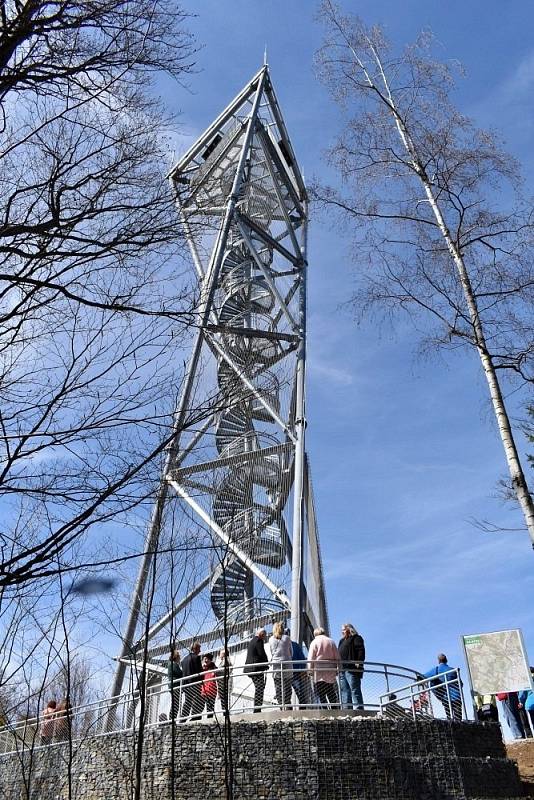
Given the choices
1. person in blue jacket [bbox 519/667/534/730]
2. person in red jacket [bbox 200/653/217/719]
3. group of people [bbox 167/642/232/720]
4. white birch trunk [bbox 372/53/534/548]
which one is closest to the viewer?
white birch trunk [bbox 372/53/534/548]

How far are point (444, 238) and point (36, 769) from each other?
32.1 feet

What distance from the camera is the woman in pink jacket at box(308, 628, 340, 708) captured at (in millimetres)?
9602

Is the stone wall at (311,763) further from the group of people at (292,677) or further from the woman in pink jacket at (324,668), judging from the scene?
the woman in pink jacket at (324,668)

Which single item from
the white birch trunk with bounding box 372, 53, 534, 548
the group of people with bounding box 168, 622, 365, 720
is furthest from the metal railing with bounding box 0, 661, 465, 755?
the white birch trunk with bounding box 372, 53, 534, 548

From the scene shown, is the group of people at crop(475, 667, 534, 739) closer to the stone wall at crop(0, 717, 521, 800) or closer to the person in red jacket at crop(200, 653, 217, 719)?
the stone wall at crop(0, 717, 521, 800)

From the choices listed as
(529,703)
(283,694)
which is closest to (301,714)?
(283,694)

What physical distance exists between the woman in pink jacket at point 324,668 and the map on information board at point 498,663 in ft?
7.50

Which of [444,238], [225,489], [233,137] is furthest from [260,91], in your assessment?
[444,238]

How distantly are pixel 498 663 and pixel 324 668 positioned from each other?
9.12 feet

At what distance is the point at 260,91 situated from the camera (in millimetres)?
23781

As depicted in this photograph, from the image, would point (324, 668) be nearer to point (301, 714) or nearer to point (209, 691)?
point (301, 714)

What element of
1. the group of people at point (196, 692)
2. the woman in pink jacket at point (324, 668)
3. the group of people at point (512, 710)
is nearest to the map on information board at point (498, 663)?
the group of people at point (512, 710)

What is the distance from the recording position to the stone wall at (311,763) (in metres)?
8.58

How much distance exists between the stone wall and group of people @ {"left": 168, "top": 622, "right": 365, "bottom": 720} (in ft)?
1.37
